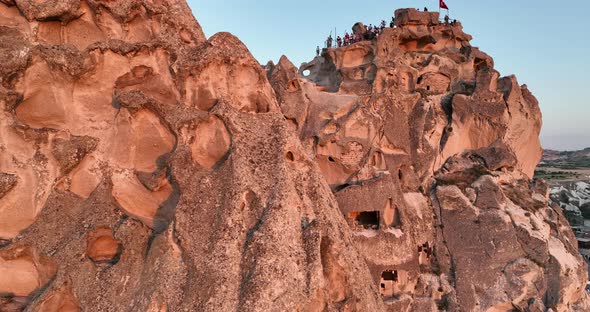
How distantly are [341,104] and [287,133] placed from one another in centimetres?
519

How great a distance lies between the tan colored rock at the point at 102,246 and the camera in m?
5.79

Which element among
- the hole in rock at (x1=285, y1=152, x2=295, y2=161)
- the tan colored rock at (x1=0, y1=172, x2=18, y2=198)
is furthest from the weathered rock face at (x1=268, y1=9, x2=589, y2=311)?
the tan colored rock at (x1=0, y1=172, x2=18, y2=198)

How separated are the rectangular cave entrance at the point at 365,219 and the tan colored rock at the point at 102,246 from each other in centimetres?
566

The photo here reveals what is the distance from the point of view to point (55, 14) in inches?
254

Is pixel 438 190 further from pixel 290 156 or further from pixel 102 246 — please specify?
pixel 102 246

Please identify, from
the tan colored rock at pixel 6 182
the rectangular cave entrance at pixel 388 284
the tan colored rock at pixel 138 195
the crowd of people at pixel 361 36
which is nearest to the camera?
the tan colored rock at pixel 6 182

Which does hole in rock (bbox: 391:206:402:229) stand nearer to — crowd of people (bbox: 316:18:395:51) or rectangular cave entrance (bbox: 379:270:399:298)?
rectangular cave entrance (bbox: 379:270:399:298)

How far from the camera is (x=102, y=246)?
5961 millimetres

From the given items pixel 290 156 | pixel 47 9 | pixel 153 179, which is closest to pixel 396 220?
pixel 290 156

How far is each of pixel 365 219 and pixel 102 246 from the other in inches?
253

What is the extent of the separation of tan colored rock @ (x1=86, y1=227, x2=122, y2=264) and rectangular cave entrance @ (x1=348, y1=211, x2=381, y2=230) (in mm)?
5657

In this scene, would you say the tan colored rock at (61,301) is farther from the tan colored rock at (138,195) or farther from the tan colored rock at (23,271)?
the tan colored rock at (138,195)

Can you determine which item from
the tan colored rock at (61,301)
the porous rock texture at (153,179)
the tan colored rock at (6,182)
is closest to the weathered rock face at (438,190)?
the porous rock texture at (153,179)

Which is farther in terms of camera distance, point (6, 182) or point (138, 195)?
Answer: point (138, 195)
